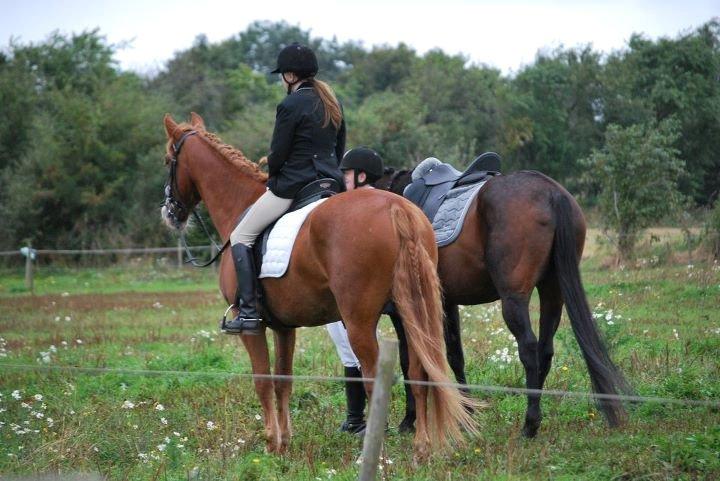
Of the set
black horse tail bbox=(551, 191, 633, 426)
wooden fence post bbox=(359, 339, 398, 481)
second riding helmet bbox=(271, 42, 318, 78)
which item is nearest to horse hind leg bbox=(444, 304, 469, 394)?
black horse tail bbox=(551, 191, 633, 426)

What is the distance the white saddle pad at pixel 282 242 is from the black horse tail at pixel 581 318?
6.05 feet

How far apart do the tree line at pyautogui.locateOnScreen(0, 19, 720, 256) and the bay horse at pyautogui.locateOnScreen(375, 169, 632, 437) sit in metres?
12.3

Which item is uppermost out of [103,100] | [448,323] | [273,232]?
[103,100]

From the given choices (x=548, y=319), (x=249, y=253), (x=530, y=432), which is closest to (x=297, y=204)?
(x=249, y=253)

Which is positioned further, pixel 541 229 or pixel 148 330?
pixel 148 330

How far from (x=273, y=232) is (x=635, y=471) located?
312 centimetres

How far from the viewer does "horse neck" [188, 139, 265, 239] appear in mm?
7750

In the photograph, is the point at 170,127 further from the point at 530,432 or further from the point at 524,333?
the point at 530,432

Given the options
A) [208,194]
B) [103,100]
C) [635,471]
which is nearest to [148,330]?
[208,194]

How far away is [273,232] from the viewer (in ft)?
22.7

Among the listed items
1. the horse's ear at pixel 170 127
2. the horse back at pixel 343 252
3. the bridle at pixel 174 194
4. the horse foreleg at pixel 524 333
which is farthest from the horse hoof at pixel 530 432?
the horse's ear at pixel 170 127

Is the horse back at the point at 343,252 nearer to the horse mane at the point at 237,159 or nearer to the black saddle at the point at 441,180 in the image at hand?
the horse mane at the point at 237,159

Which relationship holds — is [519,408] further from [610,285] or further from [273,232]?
[610,285]

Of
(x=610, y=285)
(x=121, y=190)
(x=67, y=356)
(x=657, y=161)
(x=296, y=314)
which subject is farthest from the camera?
Result: (x=121, y=190)
